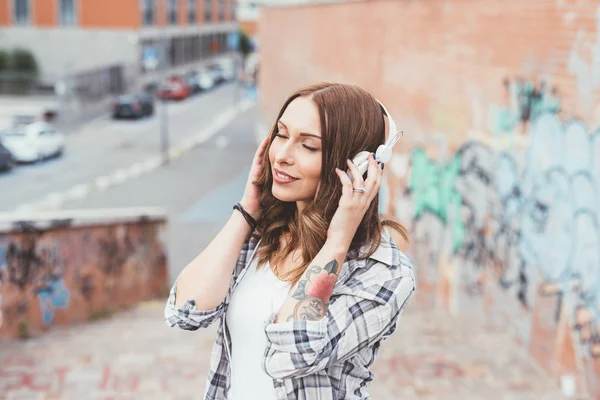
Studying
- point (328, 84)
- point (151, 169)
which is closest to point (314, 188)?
point (328, 84)

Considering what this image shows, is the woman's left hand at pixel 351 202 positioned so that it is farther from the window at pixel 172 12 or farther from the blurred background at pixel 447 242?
the window at pixel 172 12

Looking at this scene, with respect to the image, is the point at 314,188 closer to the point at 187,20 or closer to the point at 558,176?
the point at 558,176

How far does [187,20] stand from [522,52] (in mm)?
50714

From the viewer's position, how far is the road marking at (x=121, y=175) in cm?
2000

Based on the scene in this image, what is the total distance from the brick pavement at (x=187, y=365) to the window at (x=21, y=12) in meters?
40.8

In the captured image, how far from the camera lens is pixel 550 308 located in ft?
20.3

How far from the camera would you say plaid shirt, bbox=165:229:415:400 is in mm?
1891

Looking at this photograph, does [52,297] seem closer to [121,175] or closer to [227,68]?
[121,175]

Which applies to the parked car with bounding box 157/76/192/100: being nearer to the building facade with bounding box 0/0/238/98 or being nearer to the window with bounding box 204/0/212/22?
the building facade with bounding box 0/0/238/98

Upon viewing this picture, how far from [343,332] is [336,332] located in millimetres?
21

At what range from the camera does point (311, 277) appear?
6.45ft

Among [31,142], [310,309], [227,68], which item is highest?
[310,309]

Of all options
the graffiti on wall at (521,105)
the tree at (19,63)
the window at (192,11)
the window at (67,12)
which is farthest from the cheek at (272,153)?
the window at (192,11)

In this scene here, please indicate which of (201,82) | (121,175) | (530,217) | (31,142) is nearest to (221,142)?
(121,175)
